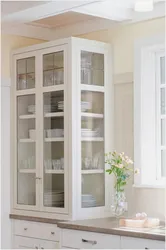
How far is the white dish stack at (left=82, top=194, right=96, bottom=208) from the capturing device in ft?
15.4

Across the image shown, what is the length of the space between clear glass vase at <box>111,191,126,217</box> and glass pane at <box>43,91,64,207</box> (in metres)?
0.44

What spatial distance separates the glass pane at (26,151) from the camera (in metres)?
5.00

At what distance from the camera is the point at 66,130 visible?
15.4 feet

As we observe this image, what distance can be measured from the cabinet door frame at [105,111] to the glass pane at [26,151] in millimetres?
486

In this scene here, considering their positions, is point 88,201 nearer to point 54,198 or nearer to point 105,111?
point 54,198

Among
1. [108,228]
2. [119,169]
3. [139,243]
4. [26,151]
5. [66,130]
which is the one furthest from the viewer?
[26,151]

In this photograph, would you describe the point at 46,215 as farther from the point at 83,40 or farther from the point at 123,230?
the point at 83,40

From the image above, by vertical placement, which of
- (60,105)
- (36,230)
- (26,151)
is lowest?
(36,230)

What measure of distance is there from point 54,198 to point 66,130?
0.58m

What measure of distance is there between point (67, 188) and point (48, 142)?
46cm

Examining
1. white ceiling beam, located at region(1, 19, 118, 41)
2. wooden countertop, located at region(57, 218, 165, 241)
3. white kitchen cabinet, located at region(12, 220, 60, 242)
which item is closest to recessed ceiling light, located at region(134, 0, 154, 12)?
white ceiling beam, located at region(1, 19, 118, 41)

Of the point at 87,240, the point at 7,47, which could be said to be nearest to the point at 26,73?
the point at 7,47

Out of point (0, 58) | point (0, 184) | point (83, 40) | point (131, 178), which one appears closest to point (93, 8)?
point (83, 40)

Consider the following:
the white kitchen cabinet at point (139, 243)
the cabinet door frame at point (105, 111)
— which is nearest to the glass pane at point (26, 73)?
the cabinet door frame at point (105, 111)
